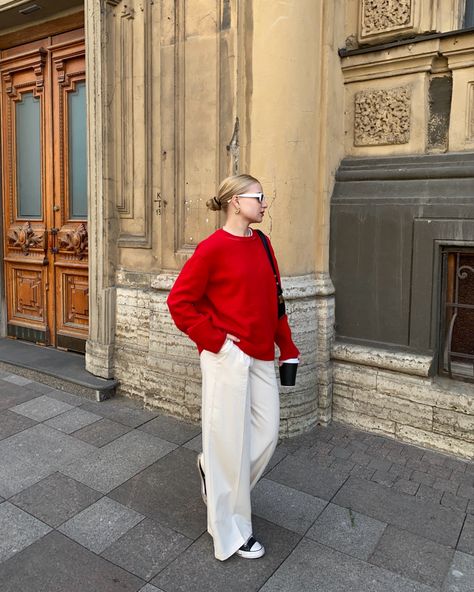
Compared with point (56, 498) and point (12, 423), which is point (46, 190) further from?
point (56, 498)

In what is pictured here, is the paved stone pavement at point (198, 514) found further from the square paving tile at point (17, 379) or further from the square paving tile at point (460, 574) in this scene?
the square paving tile at point (17, 379)

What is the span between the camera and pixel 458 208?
3859mm

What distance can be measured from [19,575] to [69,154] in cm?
448

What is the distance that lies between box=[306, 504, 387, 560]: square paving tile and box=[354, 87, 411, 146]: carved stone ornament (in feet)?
9.08

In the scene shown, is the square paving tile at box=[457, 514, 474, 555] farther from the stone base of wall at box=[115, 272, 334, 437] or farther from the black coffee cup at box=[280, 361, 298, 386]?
the stone base of wall at box=[115, 272, 334, 437]

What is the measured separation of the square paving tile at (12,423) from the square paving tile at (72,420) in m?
0.17

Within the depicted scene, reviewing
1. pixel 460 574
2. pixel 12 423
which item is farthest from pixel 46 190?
pixel 460 574

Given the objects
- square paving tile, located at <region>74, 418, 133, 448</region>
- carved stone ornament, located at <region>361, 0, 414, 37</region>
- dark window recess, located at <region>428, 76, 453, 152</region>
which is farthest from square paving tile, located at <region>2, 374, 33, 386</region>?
carved stone ornament, located at <region>361, 0, 414, 37</region>

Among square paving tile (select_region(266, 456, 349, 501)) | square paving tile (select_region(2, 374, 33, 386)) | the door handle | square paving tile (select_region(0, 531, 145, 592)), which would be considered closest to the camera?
square paving tile (select_region(0, 531, 145, 592))

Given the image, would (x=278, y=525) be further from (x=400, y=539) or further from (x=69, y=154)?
(x=69, y=154)

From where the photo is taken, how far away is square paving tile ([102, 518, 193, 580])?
2.66m

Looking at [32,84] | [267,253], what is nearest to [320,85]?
[267,253]

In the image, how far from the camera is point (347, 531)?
9.83 ft

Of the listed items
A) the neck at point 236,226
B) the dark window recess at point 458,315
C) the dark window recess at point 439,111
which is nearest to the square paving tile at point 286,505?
the dark window recess at point 458,315
